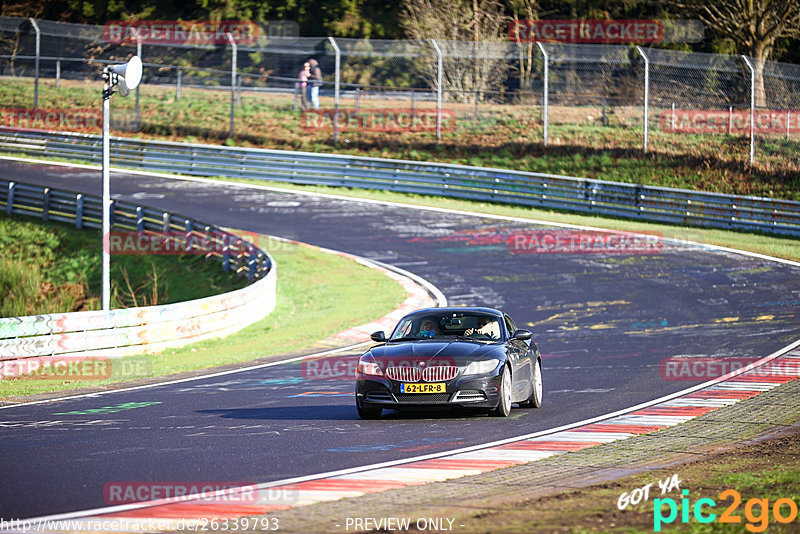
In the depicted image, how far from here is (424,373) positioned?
11289 mm

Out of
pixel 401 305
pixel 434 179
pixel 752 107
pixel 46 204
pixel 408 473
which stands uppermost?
pixel 752 107

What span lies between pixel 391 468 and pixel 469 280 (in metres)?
16.1

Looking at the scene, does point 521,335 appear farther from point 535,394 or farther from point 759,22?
point 759,22

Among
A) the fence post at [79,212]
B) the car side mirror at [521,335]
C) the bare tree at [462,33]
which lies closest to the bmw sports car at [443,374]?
the car side mirror at [521,335]

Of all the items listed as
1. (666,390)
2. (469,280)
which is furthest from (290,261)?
(666,390)

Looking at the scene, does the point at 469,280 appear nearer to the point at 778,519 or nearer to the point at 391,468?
the point at 391,468

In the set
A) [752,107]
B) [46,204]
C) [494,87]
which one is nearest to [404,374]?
[752,107]

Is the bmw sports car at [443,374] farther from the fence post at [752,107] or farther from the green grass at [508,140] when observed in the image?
the green grass at [508,140]

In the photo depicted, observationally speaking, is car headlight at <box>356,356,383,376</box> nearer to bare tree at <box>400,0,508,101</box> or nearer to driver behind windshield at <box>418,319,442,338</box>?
driver behind windshield at <box>418,319,442,338</box>

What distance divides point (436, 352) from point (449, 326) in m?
1.07

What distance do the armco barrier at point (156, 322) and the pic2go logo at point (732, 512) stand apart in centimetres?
1169

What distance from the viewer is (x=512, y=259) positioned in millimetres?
26906

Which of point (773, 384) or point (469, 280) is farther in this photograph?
point (469, 280)

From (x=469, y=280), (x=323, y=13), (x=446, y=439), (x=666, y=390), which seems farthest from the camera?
(x=323, y=13)
